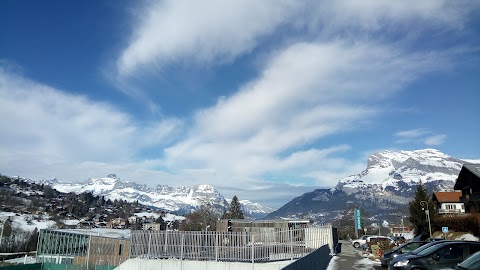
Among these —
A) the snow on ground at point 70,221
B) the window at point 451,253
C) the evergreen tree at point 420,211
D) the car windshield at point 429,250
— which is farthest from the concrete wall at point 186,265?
the snow on ground at point 70,221

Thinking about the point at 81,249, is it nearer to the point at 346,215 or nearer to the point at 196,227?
the point at 196,227

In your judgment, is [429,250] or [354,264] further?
[354,264]

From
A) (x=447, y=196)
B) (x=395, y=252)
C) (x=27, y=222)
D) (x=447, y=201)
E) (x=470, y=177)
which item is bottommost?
(x=27, y=222)

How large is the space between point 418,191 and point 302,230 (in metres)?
42.1

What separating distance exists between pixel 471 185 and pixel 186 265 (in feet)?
139

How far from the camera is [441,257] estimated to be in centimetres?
1376

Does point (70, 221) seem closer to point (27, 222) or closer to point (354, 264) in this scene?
point (27, 222)

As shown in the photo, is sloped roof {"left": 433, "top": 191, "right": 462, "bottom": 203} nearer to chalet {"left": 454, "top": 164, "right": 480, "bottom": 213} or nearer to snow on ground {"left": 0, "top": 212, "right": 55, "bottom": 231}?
chalet {"left": 454, "top": 164, "right": 480, "bottom": 213}

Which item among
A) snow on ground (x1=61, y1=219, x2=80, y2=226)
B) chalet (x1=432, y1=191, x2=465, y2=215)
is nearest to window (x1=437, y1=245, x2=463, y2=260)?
chalet (x1=432, y1=191, x2=465, y2=215)

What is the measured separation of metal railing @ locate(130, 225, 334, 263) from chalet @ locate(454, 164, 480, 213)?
2961 centimetres

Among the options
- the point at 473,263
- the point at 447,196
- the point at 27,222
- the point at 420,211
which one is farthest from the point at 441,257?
the point at 27,222

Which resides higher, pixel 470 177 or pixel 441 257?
pixel 470 177

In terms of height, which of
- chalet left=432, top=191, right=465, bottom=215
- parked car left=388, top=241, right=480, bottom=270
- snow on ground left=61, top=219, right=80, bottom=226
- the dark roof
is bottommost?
snow on ground left=61, top=219, right=80, bottom=226

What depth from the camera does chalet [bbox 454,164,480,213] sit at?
4630 centimetres
